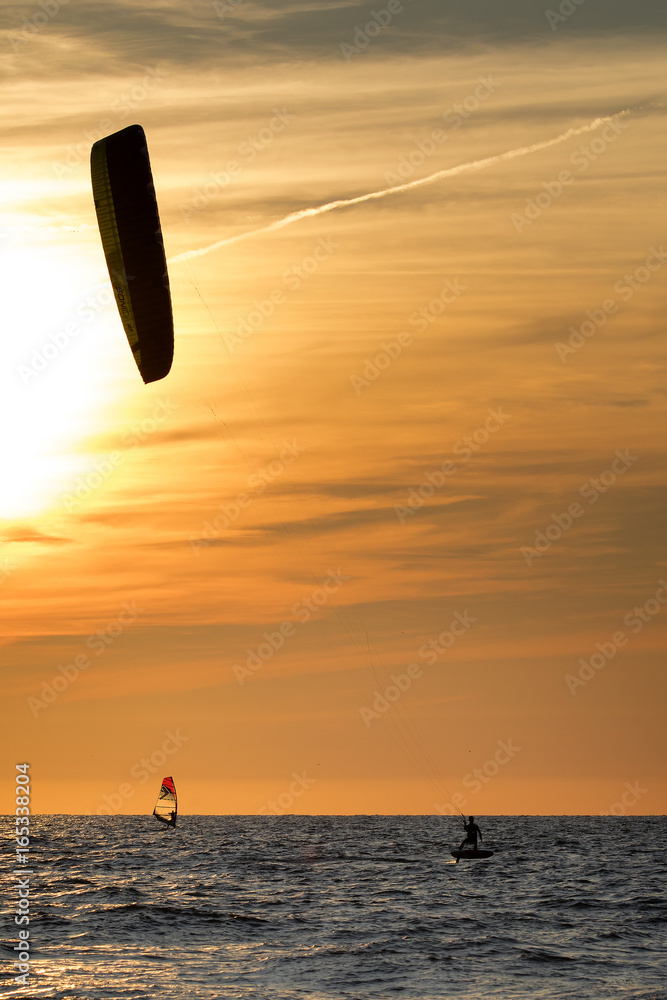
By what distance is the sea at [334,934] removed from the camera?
2784 cm

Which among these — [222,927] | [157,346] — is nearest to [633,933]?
[222,927]

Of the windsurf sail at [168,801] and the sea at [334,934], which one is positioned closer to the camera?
the sea at [334,934]

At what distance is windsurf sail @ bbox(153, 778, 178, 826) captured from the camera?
113 meters

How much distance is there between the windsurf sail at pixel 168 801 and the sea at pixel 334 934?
46465mm

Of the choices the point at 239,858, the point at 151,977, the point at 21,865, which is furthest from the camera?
the point at 239,858

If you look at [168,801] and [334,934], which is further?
[168,801]

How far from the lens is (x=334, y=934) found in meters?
35.9

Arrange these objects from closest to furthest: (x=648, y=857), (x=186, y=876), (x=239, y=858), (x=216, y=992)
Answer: (x=216, y=992) → (x=186, y=876) → (x=239, y=858) → (x=648, y=857)

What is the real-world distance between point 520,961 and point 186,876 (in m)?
32.1

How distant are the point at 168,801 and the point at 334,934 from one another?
282ft

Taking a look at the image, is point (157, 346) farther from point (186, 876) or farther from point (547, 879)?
point (547, 879)

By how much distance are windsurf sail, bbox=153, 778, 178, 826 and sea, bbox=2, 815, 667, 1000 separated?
4646cm

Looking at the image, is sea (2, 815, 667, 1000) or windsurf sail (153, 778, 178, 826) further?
windsurf sail (153, 778, 178, 826)

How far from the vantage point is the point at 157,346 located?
3058 cm
